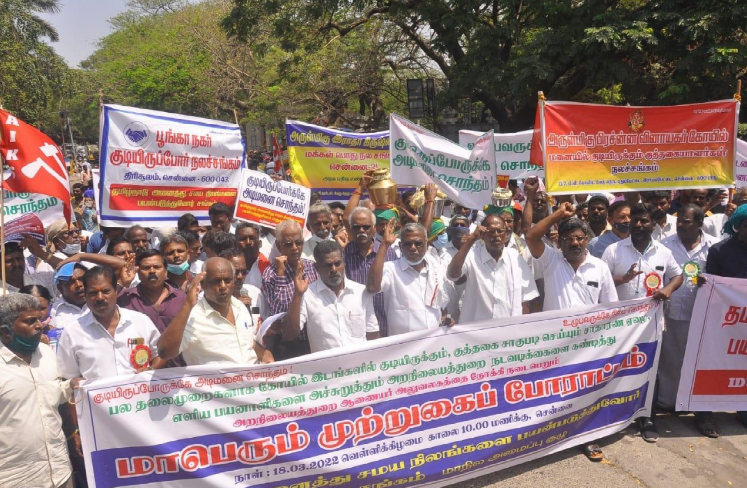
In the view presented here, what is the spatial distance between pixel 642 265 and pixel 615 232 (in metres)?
0.48

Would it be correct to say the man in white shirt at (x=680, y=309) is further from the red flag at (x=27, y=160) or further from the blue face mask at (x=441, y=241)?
the red flag at (x=27, y=160)

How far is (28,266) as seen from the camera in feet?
18.4

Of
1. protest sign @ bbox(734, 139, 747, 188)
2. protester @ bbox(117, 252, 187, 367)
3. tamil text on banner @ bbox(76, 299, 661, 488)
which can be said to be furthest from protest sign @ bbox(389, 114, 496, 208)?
protest sign @ bbox(734, 139, 747, 188)

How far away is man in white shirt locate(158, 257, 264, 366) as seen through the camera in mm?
3445

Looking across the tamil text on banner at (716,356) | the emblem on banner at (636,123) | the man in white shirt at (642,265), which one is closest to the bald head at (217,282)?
the man in white shirt at (642,265)

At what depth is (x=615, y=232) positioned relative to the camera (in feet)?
16.7

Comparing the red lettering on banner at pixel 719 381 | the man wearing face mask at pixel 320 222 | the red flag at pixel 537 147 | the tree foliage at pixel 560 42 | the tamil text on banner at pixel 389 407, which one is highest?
the tree foliage at pixel 560 42

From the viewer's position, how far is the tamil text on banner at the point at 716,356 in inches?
180

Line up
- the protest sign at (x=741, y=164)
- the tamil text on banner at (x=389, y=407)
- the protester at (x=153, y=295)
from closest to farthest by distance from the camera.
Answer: the tamil text on banner at (x=389, y=407), the protester at (x=153, y=295), the protest sign at (x=741, y=164)

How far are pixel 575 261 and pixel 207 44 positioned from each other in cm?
2392

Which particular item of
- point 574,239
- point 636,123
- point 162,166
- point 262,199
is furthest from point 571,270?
point 162,166

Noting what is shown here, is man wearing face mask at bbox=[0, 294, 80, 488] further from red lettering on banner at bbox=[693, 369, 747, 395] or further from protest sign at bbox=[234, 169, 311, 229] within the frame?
red lettering on banner at bbox=[693, 369, 747, 395]

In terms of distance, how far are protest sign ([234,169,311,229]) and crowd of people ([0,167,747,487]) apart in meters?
0.23

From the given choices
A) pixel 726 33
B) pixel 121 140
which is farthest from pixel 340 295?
pixel 726 33
